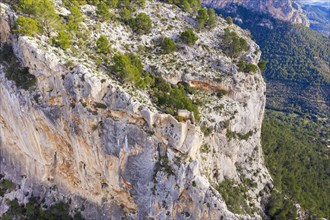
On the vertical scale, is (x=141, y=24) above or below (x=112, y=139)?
above

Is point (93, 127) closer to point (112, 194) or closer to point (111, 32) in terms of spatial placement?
point (112, 194)

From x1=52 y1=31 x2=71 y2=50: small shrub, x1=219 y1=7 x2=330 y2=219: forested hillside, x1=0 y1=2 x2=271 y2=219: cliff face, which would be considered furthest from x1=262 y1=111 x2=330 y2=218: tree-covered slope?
x1=52 y1=31 x2=71 y2=50: small shrub

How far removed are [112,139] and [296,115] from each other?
123 m

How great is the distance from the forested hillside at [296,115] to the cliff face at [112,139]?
17.0m

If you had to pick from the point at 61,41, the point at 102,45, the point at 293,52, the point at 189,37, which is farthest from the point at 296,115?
the point at 61,41

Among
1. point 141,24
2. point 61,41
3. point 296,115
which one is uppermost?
point 141,24

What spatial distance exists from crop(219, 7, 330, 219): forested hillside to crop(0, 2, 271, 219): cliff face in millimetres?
17015

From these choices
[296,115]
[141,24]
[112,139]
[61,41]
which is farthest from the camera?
[296,115]

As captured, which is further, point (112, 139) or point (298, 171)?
point (298, 171)

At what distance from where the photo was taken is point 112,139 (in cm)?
3788

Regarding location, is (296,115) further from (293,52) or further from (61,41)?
(61,41)

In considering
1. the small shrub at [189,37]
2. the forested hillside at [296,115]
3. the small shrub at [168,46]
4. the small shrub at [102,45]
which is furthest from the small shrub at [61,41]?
the forested hillside at [296,115]

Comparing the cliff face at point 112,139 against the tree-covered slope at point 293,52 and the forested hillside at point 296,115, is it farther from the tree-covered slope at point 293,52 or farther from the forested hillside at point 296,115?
the tree-covered slope at point 293,52

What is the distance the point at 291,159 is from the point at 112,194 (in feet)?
160
